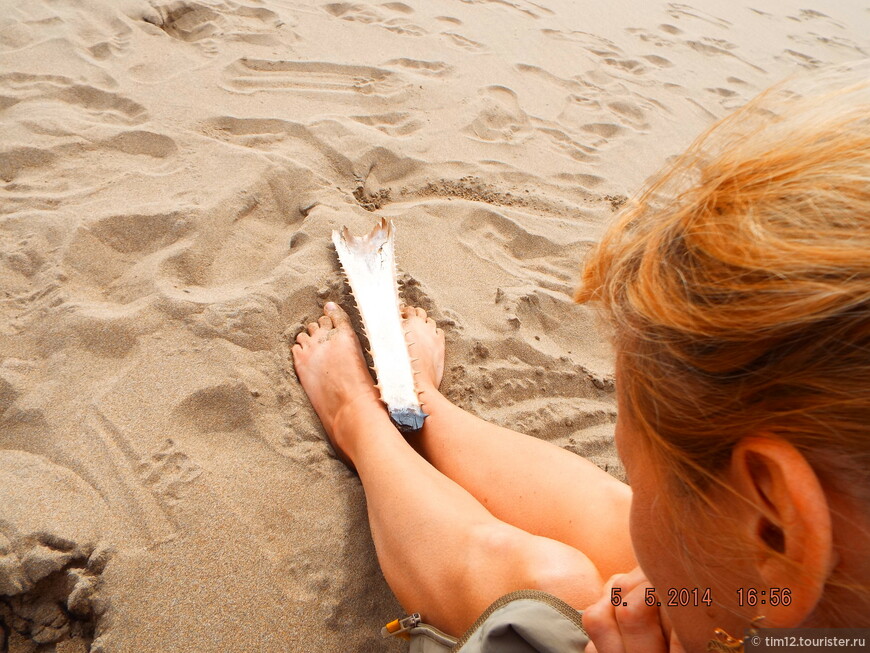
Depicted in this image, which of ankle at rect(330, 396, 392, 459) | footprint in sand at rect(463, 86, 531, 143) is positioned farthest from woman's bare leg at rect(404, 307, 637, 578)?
footprint in sand at rect(463, 86, 531, 143)

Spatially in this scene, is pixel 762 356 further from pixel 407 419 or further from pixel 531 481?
pixel 407 419

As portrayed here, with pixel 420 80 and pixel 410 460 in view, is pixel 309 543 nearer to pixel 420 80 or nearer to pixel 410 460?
pixel 410 460

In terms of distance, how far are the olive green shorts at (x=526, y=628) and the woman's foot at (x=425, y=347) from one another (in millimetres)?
752

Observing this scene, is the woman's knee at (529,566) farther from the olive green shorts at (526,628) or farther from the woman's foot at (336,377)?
the woman's foot at (336,377)

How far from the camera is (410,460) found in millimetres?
1533

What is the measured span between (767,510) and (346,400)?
1238 millimetres

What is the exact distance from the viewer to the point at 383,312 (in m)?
1.90

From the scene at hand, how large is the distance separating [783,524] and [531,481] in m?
→ 0.91

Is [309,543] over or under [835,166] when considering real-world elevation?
under

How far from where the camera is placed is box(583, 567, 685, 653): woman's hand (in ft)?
3.15

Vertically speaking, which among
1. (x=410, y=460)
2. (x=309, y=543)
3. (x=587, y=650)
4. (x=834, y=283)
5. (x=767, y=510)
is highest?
(x=834, y=283)

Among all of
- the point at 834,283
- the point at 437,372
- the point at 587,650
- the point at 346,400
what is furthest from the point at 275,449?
the point at 834,283

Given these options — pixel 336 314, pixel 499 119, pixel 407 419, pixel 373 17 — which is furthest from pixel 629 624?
pixel 373 17

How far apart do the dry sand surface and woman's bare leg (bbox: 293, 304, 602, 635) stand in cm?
11
